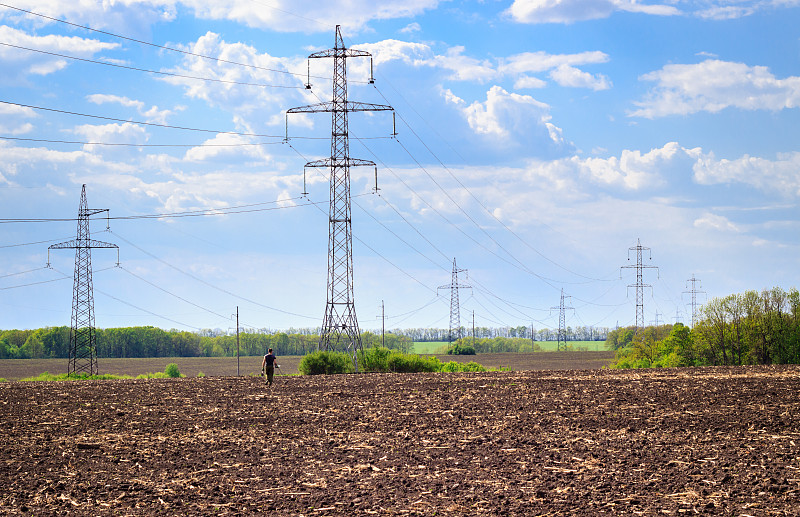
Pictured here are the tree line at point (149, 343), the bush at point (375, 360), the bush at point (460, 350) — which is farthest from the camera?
the tree line at point (149, 343)

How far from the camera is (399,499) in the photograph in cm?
1349

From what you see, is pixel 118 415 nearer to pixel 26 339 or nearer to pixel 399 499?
pixel 399 499

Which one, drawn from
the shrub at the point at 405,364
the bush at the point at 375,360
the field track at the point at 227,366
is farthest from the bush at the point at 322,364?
the field track at the point at 227,366

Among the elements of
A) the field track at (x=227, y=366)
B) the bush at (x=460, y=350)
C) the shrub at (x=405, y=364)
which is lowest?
the field track at (x=227, y=366)

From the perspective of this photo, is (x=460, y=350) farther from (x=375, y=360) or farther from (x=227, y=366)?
(x=375, y=360)

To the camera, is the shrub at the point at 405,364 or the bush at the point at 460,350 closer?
the shrub at the point at 405,364

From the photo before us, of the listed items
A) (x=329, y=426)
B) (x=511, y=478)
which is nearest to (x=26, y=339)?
(x=329, y=426)

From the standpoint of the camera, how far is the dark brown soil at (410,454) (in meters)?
13.4

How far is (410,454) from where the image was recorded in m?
17.9

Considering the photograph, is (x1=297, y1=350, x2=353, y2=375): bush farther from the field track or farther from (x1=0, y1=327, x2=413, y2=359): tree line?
(x1=0, y1=327, x2=413, y2=359): tree line

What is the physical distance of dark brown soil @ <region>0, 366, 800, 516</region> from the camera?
13.4 metres

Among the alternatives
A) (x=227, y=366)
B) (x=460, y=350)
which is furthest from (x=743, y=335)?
(x=227, y=366)

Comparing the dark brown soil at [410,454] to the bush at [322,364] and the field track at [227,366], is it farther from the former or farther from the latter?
the field track at [227,366]

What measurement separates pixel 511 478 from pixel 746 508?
437 cm
